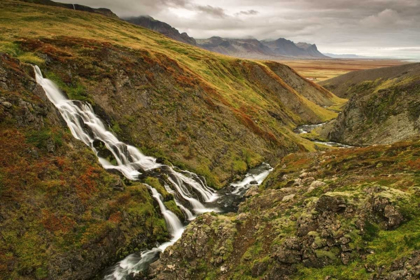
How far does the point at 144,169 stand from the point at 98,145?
6.87 meters

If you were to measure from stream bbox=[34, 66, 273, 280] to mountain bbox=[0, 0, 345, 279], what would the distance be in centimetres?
49

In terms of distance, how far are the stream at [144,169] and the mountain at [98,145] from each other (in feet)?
1.61

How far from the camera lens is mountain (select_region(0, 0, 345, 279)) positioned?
20.7 m

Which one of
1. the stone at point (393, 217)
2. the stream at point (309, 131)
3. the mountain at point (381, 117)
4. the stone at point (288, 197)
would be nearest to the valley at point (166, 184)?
the stone at point (393, 217)

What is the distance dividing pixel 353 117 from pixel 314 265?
233 ft

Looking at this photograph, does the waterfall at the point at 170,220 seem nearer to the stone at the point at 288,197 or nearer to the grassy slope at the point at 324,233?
the grassy slope at the point at 324,233

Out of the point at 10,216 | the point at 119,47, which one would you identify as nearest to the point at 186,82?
the point at 119,47

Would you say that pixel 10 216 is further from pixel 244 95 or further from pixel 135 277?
pixel 244 95

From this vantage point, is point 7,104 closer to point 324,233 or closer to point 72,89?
point 72,89

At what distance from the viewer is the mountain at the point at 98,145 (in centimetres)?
2072

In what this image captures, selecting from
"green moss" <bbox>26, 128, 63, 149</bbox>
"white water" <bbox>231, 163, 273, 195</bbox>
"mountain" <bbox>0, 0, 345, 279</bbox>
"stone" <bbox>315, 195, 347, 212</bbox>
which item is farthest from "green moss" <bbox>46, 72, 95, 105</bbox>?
"stone" <bbox>315, 195, 347, 212</bbox>

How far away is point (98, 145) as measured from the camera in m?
33.8

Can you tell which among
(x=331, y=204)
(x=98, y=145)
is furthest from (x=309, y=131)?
(x=331, y=204)

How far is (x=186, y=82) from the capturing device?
5894 centimetres
